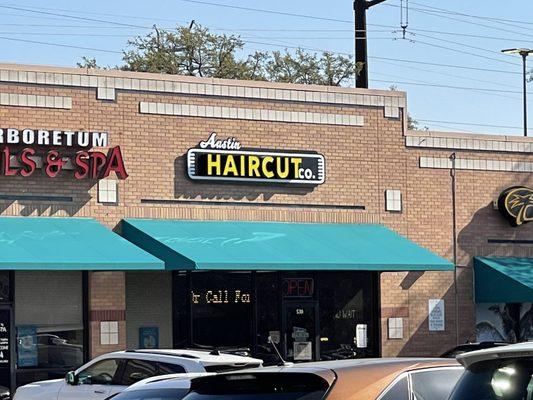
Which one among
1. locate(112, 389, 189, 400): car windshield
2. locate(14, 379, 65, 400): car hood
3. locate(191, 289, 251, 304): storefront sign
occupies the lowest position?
locate(14, 379, 65, 400): car hood

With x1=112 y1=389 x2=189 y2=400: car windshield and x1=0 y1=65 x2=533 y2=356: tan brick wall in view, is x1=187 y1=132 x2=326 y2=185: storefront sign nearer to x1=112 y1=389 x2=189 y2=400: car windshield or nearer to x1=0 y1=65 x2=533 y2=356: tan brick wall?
x1=0 y1=65 x2=533 y2=356: tan brick wall

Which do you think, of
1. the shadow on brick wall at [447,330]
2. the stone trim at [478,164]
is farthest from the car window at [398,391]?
the stone trim at [478,164]

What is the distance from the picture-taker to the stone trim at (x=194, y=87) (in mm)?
23500

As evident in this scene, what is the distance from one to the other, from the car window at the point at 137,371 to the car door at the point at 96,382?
115 millimetres

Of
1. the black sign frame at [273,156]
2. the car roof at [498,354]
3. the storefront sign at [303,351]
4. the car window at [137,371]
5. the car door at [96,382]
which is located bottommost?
the storefront sign at [303,351]

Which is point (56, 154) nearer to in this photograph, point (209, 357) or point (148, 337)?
point (148, 337)

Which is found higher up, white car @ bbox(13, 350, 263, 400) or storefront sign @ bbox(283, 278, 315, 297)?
storefront sign @ bbox(283, 278, 315, 297)

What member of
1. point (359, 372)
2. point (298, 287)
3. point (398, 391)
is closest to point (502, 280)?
point (298, 287)

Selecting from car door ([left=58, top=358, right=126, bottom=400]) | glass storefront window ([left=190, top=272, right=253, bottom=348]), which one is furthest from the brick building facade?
car door ([left=58, top=358, right=126, bottom=400])

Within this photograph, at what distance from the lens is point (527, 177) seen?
97.0 ft

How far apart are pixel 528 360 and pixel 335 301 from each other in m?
20.1

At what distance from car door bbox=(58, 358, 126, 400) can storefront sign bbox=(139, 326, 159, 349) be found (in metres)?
7.21

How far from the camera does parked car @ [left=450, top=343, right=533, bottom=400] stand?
6832 millimetres

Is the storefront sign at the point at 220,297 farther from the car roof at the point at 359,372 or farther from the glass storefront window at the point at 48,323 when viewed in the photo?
the car roof at the point at 359,372
